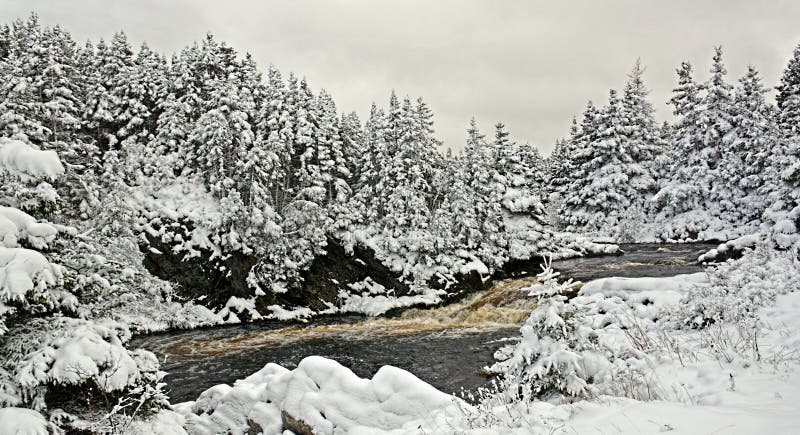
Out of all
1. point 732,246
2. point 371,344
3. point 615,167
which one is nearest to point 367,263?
point 371,344

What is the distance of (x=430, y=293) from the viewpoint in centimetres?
2975

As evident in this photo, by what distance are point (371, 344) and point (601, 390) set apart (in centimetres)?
1307

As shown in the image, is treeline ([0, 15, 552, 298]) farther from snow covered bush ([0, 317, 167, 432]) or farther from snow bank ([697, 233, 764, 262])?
snow covered bush ([0, 317, 167, 432])

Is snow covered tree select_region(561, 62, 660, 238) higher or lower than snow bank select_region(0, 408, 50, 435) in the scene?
higher

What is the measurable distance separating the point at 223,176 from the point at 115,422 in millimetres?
26093

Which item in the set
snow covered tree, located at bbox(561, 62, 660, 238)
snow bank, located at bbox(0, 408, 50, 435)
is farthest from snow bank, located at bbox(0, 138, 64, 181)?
snow covered tree, located at bbox(561, 62, 660, 238)

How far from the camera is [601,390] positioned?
5801 millimetres

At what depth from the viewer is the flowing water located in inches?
567

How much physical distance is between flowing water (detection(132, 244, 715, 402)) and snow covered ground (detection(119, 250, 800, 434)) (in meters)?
4.55

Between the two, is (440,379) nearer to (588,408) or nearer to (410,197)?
(588,408)

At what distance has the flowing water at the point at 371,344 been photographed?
14.4 metres

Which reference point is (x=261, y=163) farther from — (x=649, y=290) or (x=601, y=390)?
(x=601, y=390)

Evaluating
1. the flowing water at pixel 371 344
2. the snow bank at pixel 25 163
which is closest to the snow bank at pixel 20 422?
the snow bank at pixel 25 163

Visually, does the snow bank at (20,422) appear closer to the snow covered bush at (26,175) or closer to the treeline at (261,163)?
the snow covered bush at (26,175)
